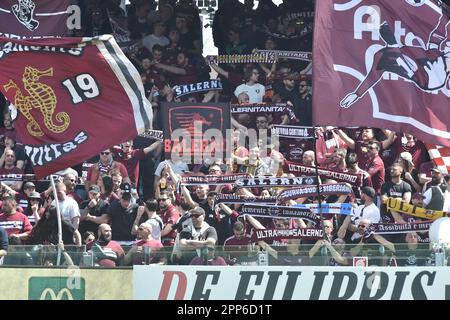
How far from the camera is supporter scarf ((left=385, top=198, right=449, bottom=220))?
19.8 m

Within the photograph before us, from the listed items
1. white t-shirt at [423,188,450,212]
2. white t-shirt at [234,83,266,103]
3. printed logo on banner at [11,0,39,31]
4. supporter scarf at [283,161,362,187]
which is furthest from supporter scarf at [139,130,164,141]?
white t-shirt at [423,188,450,212]

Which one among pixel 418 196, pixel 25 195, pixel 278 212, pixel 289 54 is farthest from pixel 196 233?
pixel 289 54

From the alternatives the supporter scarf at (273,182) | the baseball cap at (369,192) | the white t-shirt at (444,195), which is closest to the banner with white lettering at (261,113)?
the supporter scarf at (273,182)

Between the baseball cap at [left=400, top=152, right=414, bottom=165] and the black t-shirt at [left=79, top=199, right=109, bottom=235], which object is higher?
the baseball cap at [left=400, top=152, right=414, bottom=165]

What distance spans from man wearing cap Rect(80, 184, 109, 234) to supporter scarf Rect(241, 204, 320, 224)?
6.68ft

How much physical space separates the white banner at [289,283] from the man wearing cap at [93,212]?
3169 mm

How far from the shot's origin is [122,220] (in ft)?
67.5

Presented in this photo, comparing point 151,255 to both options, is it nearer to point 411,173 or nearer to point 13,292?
point 13,292

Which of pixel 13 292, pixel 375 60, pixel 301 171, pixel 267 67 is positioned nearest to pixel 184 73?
pixel 267 67

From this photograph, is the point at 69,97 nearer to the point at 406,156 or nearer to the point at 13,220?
the point at 13,220

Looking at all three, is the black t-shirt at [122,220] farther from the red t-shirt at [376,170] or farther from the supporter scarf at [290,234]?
the red t-shirt at [376,170]

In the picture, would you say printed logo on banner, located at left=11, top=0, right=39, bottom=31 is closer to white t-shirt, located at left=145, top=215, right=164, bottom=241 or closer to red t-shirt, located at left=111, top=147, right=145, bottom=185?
red t-shirt, located at left=111, top=147, right=145, bottom=185

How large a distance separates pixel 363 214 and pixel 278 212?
119 cm

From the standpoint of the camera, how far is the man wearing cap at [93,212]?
20.8 meters
